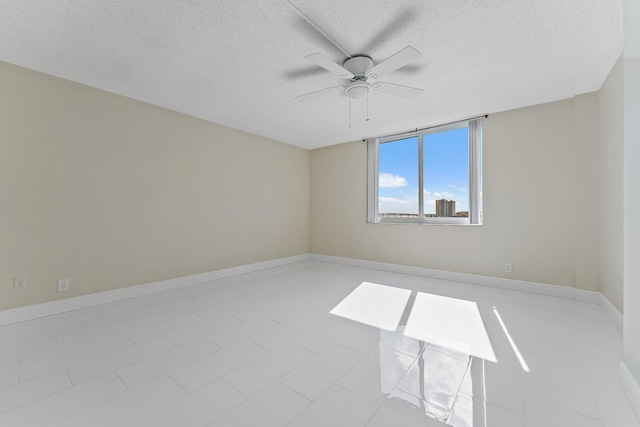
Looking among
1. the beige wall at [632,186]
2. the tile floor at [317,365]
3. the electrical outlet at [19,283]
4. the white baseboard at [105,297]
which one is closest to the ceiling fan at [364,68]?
the beige wall at [632,186]

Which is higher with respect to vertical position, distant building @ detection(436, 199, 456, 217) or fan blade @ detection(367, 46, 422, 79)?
fan blade @ detection(367, 46, 422, 79)

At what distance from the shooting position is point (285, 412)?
1344 millimetres

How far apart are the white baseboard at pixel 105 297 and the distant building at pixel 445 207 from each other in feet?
11.1

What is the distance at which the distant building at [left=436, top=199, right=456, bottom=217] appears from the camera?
4.10m

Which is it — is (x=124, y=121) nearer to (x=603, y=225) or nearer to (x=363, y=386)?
(x=363, y=386)


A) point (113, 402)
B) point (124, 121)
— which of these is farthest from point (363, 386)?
point (124, 121)

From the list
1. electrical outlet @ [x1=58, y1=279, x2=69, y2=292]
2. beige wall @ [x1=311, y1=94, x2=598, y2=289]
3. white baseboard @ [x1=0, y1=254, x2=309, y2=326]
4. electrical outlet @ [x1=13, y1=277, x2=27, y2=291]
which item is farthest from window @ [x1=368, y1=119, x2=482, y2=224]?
electrical outlet @ [x1=13, y1=277, x2=27, y2=291]

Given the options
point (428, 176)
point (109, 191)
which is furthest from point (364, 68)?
point (109, 191)

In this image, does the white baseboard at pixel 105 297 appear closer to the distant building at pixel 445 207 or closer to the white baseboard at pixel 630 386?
the distant building at pixel 445 207

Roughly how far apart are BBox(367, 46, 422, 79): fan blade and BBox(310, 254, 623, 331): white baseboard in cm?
295

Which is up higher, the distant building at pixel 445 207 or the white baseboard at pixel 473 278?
the distant building at pixel 445 207

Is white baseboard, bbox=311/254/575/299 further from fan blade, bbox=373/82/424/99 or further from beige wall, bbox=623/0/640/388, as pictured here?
fan blade, bbox=373/82/424/99

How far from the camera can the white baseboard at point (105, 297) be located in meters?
2.46

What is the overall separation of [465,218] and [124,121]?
4.90 meters
